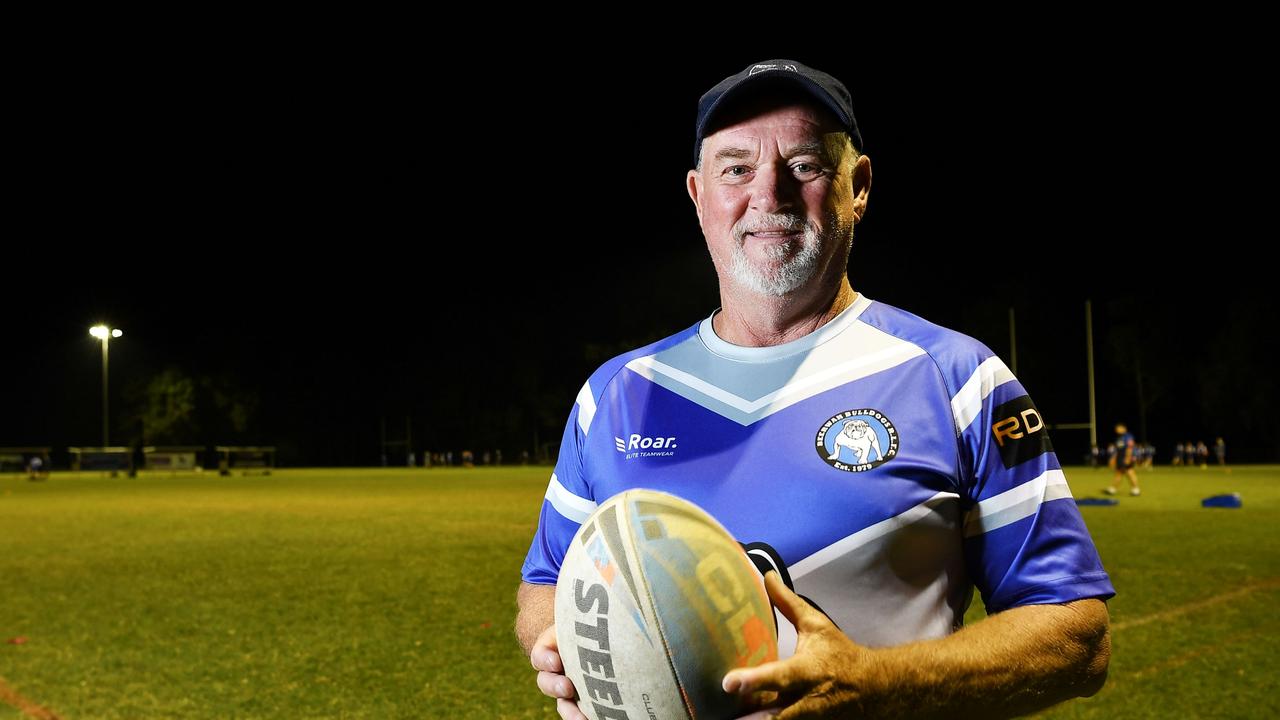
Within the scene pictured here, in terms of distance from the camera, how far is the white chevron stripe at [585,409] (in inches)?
103

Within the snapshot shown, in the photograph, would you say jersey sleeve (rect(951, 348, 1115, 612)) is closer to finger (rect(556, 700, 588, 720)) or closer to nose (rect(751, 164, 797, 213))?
nose (rect(751, 164, 797, 213))

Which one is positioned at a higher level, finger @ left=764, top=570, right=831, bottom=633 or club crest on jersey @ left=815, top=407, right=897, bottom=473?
club crest on jersey @ left=815, top=407, right=897, bottom=473

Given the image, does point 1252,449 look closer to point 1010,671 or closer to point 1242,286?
point 1242,286

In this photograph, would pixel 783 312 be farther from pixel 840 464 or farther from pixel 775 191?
pixel 840 464

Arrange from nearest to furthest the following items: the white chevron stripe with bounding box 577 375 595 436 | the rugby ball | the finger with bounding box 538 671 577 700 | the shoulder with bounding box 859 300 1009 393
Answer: the rugby ball
the finger with bounding box 538 671 577 700
the shoulder with bounding box 859 300 1009 393
the white chevron stripe with bounding box 577 375 595 436

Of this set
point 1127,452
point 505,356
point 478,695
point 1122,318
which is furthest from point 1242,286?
point 478,695

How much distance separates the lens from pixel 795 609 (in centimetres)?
182

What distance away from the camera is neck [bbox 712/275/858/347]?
7.98ft

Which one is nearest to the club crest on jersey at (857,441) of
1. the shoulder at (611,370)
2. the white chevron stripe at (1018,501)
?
the white chevron stripe at (1018,501)

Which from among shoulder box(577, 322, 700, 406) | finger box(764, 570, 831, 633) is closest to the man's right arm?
shoulder box(577, 322, 700, 406)

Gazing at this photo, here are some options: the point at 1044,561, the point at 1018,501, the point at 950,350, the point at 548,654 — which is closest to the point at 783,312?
the point at 950,350

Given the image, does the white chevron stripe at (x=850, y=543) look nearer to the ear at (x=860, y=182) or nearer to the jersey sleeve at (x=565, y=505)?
the jersey sleeve at (x=565, y=505)

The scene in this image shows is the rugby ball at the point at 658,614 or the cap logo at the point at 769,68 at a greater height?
the cap logo at the point at 769,68

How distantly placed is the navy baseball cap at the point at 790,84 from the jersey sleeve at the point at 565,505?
2.67 feet
